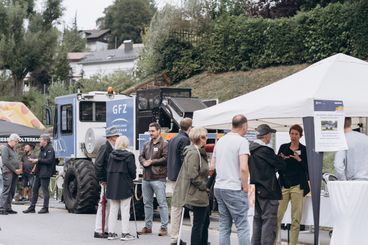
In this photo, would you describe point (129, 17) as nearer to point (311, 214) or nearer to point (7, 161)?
point (7, 161)

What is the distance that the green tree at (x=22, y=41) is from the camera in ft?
162

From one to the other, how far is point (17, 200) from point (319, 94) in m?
14.9

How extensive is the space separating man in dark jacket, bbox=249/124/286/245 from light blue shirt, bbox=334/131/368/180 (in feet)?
2.66

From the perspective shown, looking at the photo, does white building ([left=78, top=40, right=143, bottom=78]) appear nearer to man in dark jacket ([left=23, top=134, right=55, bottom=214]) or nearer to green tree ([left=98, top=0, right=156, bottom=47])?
green tree ([left=98, top=0, right=156, bottom=47])

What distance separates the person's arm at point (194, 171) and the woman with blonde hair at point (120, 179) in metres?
2.39

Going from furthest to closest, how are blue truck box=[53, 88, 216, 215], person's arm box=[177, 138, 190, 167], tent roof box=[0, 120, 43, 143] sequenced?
tent roof box=[0, 120, 43, 143]
blue truck box=[53, 88, 216, 215]
person's arm box=[177, 138, 190, 167]

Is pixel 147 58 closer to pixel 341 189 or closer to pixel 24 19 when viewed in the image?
pixel 24 19

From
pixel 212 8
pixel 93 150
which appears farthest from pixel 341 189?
pixel 212 8

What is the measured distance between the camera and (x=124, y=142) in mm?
13609

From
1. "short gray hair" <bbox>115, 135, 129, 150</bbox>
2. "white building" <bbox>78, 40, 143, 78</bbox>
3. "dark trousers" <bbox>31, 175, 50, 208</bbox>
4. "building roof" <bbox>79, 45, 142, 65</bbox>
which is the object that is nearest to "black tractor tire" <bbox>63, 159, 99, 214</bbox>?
"dark trousers" <bbox>31, 175, 50, 208</bbox>

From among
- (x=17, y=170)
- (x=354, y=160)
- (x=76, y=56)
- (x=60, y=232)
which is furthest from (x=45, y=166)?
(x=76, y=56)

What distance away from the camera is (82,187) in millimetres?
18109

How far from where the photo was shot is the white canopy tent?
1084 centimetres

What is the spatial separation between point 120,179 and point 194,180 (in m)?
2.47
